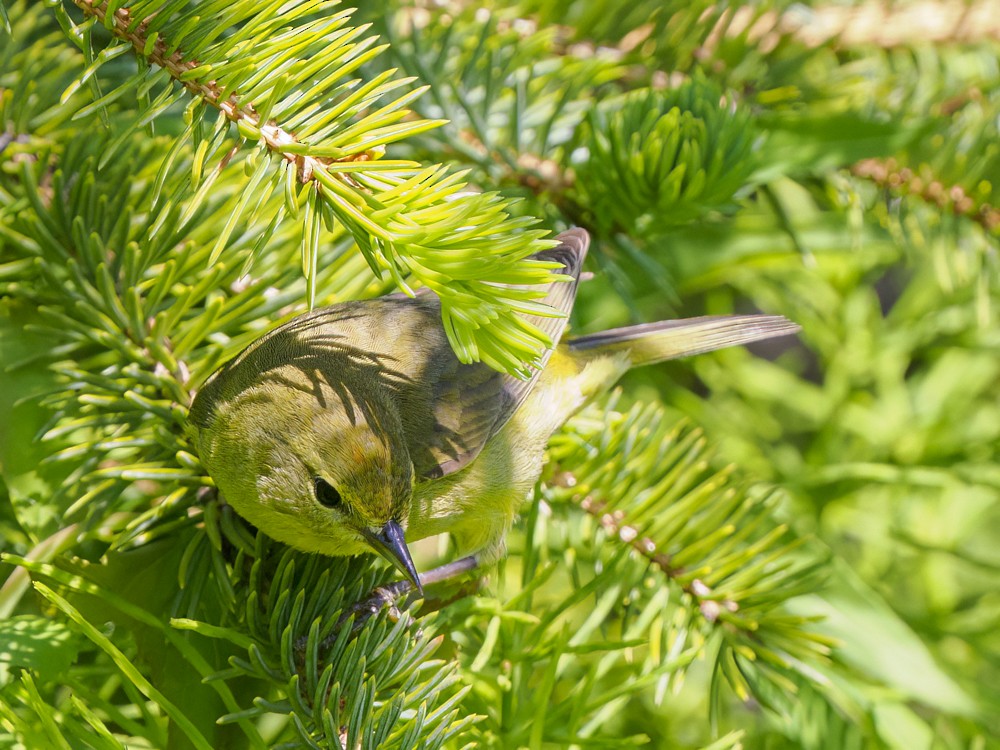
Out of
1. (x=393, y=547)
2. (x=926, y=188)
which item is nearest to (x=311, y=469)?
(x=393, y=547)

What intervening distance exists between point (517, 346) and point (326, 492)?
511 millimetres

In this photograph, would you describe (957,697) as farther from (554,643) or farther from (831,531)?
(554,643)

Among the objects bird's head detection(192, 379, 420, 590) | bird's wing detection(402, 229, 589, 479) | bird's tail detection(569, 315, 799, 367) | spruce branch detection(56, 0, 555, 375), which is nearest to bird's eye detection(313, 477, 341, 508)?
bird's head detection(192, 379, 420, 590)

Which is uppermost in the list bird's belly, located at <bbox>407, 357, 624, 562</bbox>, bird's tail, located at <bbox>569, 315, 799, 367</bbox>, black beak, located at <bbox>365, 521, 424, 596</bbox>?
black beak, located at <bbox>365, 521, 424, 596</bbox>

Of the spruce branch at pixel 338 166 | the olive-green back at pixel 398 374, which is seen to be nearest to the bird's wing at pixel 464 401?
the olive-green back at pixel 398 374

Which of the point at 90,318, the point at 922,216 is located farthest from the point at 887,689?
the point at 90,318

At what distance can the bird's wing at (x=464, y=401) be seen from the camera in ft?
5.04

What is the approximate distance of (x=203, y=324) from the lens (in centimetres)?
123

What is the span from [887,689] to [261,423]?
1072mm

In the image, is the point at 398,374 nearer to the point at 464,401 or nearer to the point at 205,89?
the point at 464,401

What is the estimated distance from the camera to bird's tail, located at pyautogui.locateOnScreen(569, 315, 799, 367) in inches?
69.2

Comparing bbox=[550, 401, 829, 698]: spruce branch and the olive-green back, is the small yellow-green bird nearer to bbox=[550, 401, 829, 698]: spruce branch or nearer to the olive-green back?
the olive-green back

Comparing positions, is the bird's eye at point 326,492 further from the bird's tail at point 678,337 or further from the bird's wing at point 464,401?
the bird's tail at point 678,337

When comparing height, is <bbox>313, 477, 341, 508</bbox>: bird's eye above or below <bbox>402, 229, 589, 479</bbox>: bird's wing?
above
